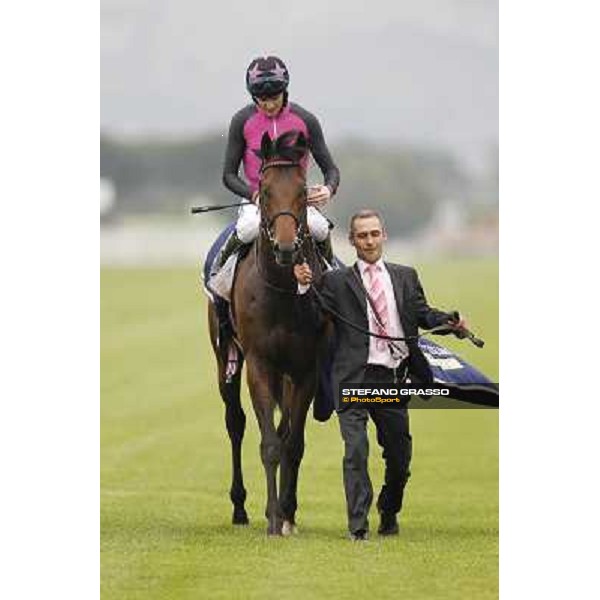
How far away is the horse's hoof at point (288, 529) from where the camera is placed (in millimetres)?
13742

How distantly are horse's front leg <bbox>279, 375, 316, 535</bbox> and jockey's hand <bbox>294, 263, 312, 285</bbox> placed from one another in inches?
A: 24.5

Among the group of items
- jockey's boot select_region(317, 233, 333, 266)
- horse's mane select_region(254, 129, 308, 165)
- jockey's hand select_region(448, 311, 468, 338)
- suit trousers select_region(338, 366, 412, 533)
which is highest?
horse's mane select_region(254, 129, 308, 165)

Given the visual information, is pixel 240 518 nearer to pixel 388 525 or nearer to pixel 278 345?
pixel 388 525

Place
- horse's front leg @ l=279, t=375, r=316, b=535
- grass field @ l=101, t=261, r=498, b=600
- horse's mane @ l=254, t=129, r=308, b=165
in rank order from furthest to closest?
horse's front leg @ l=279, t=375, r=316, b=535 → horse's mane @ l=254, t=129, r=308, b=165 → grass field @ l=101, t=261, r=498, b=600

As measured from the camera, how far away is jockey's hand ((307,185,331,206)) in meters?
13.3

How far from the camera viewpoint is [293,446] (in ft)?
45.3

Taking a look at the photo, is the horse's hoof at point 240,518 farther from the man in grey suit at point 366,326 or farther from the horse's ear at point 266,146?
the horse's ear at point 266,146

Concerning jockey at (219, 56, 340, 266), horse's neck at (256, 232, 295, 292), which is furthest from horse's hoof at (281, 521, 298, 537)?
jockey at (219, 56, 340, 266)

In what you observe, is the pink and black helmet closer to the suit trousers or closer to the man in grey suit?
the man in grey suit

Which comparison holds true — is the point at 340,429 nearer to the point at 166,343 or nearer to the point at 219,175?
the point at 219,175

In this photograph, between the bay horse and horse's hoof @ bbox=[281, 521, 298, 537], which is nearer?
the bay horse

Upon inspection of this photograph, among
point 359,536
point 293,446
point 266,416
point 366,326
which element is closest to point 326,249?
point 366,326

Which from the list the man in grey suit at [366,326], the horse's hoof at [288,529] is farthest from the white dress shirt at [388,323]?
the horse's hoof at [288,529]
